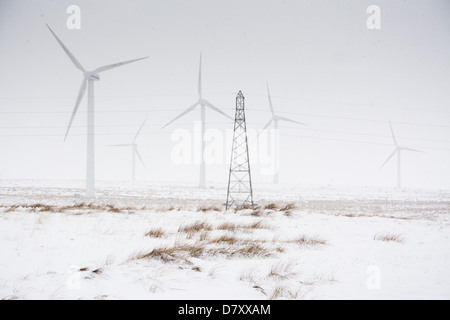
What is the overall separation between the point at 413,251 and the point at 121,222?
1083 centimetres

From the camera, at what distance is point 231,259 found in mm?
7789

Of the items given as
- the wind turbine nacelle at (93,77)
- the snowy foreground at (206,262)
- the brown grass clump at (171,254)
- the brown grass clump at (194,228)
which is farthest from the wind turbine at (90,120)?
the brown grass clump at (171,254)

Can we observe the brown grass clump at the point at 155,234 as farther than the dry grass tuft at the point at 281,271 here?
Yes

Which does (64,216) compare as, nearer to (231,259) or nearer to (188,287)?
(231,259)

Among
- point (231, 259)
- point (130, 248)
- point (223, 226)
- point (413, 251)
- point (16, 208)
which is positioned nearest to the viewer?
point (231, 259)

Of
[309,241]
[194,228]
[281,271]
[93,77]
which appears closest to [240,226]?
[194,228]

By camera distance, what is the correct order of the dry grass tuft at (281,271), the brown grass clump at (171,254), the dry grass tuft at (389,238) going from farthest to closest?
the dry grass tuft at (389,238) < the brown grass clump at (171,254) < the dry grass tuft at (281,271)

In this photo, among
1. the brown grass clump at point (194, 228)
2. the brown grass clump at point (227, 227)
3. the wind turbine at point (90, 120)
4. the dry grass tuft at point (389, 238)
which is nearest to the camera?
the dry grass tuft at point (389, 238)

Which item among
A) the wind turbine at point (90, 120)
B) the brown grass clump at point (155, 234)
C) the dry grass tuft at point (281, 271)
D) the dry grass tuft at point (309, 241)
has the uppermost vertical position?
the wind turbine at point (90, 120)

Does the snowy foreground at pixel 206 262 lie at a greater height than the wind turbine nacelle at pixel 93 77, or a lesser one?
lesser

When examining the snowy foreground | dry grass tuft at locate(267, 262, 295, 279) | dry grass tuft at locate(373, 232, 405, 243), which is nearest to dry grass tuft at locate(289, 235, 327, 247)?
the snowy foreground

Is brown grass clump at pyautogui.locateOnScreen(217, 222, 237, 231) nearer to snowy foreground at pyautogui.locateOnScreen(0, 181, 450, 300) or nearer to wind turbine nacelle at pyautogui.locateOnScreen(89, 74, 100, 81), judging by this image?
snowy foreground at pyautogui.locateOnScreen(0, 181, 450, 300)

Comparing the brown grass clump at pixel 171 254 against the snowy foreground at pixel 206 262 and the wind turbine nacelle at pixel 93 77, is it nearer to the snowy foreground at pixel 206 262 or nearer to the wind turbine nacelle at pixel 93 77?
the snowy foreground at pixel 206 262
